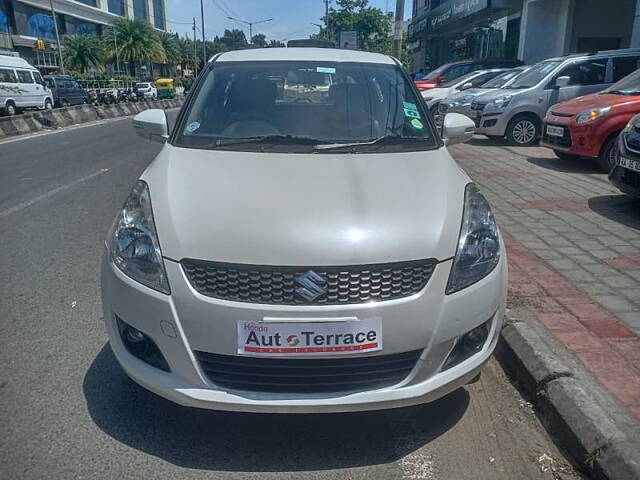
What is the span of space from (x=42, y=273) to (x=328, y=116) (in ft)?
9.10

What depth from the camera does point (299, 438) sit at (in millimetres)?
2631

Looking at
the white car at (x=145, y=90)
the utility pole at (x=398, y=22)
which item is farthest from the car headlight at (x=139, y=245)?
the white car at (x=145, y=90)

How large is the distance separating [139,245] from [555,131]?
A: 26.5 ft

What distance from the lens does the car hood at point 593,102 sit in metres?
8.16

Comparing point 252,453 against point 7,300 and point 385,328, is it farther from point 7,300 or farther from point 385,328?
point 7,300

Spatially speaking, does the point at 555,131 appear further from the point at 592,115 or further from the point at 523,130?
the point at 523,130

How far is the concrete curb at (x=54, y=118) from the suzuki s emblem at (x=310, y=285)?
1618 centimetres

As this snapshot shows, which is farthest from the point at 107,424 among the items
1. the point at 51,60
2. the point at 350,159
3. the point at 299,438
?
the point at 51,60

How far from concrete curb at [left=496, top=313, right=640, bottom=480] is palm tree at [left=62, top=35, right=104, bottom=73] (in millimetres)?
59326

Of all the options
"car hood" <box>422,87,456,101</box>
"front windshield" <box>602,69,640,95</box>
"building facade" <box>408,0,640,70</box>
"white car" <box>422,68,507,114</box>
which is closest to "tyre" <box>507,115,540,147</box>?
"front windshield" <box>602,69,640,95</box>

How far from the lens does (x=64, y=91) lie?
30.9m

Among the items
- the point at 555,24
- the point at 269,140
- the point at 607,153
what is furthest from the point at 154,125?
the point at 555,24

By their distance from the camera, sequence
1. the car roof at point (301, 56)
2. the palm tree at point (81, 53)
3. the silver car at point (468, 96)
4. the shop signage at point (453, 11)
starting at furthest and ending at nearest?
the palm tree at point (81, 53)
the shop signage at point (453, 11)
the silver car at point (468, 96)
the car roof at point (301, 56)

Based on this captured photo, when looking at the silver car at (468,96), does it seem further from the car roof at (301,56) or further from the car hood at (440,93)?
the car roof at (301,56)
